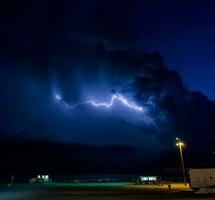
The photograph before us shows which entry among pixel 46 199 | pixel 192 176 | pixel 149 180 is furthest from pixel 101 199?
pixel 149 180

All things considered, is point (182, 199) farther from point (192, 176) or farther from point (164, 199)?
point (192, 176)

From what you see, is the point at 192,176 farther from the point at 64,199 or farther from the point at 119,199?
the point at 64,199

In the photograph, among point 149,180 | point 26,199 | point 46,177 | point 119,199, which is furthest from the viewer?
point 46,177

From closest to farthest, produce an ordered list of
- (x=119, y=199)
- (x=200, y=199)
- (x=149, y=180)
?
(x=200, y=199) → (x=119, y=199) → (x=149, y=180)

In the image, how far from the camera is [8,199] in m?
42.4

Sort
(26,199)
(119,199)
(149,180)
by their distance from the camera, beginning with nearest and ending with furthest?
(119,199) → (26,199) → (149,180)

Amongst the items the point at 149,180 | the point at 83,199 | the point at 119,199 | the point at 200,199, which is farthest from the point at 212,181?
the point at 149,180

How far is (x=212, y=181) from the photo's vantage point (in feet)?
156

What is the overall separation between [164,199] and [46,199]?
13470mm

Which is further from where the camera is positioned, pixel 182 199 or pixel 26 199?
pixel 26 199

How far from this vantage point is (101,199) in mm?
38469

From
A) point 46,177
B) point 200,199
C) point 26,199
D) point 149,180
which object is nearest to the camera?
point 200,199

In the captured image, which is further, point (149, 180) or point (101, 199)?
point (149, 180)

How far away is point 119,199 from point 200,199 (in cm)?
853
